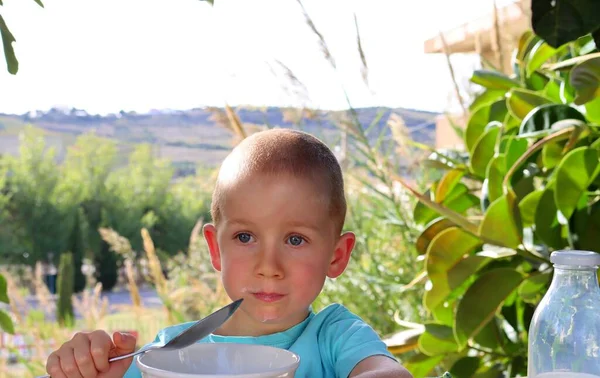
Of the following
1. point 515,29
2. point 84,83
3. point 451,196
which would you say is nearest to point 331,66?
point 451,196

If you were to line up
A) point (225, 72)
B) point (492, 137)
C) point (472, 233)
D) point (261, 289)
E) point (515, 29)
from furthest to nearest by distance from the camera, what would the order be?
1. point (515, 29)
2. point (225, 72)
3. point (492, 137)
4. point (472, 233)
5. point (261, 289)

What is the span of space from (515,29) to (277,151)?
368 centimetres

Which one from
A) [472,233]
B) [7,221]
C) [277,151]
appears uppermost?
[277,151]

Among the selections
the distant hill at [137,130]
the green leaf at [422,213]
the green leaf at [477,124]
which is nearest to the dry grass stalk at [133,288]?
the green leaf at [422,213]

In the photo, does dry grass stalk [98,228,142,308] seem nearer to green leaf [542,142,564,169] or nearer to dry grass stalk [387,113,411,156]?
dry grass stalk [387,113,411,156]

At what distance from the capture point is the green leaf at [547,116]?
128 cm

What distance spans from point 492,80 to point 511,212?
0.44 m

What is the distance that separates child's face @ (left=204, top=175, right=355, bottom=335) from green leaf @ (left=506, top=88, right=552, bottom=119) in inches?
27.7

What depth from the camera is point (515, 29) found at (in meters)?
4.19

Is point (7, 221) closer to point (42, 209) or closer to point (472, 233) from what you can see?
point (42, 209)

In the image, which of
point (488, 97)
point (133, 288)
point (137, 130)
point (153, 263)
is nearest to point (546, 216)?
point (488, 97)

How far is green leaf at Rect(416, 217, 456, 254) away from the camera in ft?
4.88

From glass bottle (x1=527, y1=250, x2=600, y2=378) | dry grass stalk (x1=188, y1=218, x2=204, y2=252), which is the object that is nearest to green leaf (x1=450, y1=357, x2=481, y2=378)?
glass bottle (x1=527, y1=250, x2=600, y2=378)

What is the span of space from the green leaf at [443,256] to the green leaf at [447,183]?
171 mm
